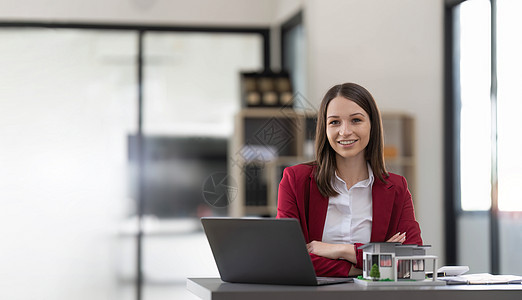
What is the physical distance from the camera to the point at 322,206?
2301 millimetres

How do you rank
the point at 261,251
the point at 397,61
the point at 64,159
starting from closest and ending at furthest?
1. the point at 261,251
2. the point at 397,61
3. the point at 64,159

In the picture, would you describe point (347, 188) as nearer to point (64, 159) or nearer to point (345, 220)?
point (345, 220)

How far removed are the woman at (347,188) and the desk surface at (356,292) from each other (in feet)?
1.25

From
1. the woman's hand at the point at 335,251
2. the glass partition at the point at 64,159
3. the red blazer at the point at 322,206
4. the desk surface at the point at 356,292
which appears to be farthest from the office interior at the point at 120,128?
the desk surface at the point at 356,292

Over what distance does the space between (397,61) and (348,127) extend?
3.06 m

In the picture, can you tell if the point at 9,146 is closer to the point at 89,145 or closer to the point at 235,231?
the point at 89,145

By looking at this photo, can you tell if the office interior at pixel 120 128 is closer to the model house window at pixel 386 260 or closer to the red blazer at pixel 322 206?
the red blazer at pixel 322 206

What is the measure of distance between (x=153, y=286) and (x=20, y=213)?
1.14m

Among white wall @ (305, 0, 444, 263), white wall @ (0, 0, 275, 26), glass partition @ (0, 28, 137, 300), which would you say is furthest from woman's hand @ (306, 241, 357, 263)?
white wall @ (0, 0, 275, 26)

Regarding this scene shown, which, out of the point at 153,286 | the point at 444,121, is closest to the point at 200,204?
the point at 153,286

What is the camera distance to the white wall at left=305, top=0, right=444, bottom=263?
16.8 ft

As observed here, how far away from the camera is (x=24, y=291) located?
5.71 meters

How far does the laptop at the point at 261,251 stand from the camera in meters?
1.85

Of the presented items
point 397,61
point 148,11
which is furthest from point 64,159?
point 397,61
